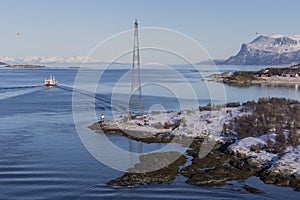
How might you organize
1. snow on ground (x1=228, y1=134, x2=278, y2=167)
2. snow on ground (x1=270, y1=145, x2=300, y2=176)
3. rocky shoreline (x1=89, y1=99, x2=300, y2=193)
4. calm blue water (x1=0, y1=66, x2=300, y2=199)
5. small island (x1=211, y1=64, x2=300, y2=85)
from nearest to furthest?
calm blue water (x1=0, y1=66, x2=300, y2=199)
rocky shoreline (x1=89, y1=99, x2=300, y2=193)
snow on ground (x1=270, y1=145, x2=300, y2=176)
snow on ground (x1=228, y1=134, x2=278, y2=167)
small island (x1=211, y1=64, x2=300, y2=85)

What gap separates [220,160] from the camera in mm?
22531

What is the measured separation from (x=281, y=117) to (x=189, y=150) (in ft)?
32.7

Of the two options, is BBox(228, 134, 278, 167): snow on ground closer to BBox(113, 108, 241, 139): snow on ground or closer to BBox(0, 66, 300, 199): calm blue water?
BBox(0, 66, 300, 199): calm blue water

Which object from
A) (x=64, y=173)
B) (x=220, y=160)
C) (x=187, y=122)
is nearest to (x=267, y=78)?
(x=187, y=122)

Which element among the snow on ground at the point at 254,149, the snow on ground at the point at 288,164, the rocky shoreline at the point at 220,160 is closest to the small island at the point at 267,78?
the rocky shoreline at the point at 220,160

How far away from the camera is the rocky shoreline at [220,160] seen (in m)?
19.0

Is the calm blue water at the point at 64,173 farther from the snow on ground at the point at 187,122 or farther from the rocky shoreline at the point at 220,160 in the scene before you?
the snow on ground at the point at 187,122

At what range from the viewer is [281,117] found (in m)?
30.2

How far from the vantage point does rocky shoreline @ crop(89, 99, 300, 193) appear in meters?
19.0

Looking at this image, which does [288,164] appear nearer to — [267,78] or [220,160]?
[220,160]

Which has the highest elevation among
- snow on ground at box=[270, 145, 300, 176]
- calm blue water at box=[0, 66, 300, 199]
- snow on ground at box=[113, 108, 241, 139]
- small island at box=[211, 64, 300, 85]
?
small island at box=[211, 64, 300, 85]

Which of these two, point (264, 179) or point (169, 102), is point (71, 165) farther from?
point (169, 102)

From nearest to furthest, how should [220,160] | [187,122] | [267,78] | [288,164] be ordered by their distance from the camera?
[288,164] < [220,160] < [187,122] < [267,78]

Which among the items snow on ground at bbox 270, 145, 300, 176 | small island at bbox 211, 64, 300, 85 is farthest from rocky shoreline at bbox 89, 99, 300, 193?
small island at bbox 211, 64, 300, 85
